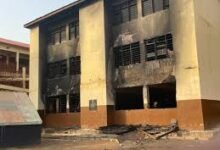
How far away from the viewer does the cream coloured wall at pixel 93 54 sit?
71.4 ft

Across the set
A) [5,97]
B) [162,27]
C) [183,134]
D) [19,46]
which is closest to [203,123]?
[183,134]

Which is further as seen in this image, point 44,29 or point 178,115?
point 44,29

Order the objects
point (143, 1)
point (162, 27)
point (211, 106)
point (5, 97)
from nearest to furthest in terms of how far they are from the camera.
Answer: point (5, 97), point (211, 106), point (162, 27), point (143, 1)

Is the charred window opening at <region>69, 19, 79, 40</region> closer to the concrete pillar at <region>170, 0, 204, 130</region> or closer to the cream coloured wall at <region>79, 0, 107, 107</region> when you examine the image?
the cream coloured wall at <region>79, 0, 107, 107</region>

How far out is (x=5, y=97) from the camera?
16.4m

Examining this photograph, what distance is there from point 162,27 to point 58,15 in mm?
10233

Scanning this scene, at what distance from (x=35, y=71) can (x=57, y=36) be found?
373cm

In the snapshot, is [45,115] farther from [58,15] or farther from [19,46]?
[19,46]

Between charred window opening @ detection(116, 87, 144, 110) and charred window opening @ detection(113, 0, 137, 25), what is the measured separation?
497cm

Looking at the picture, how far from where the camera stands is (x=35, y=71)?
1085 inches

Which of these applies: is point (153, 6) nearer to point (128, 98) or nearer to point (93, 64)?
point (93, 64)

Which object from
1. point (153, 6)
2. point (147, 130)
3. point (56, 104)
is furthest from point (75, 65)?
point (147, 130)

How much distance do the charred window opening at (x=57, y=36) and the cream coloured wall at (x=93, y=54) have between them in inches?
121

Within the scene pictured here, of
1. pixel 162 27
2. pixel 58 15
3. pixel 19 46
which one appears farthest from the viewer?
pixel 19 46
